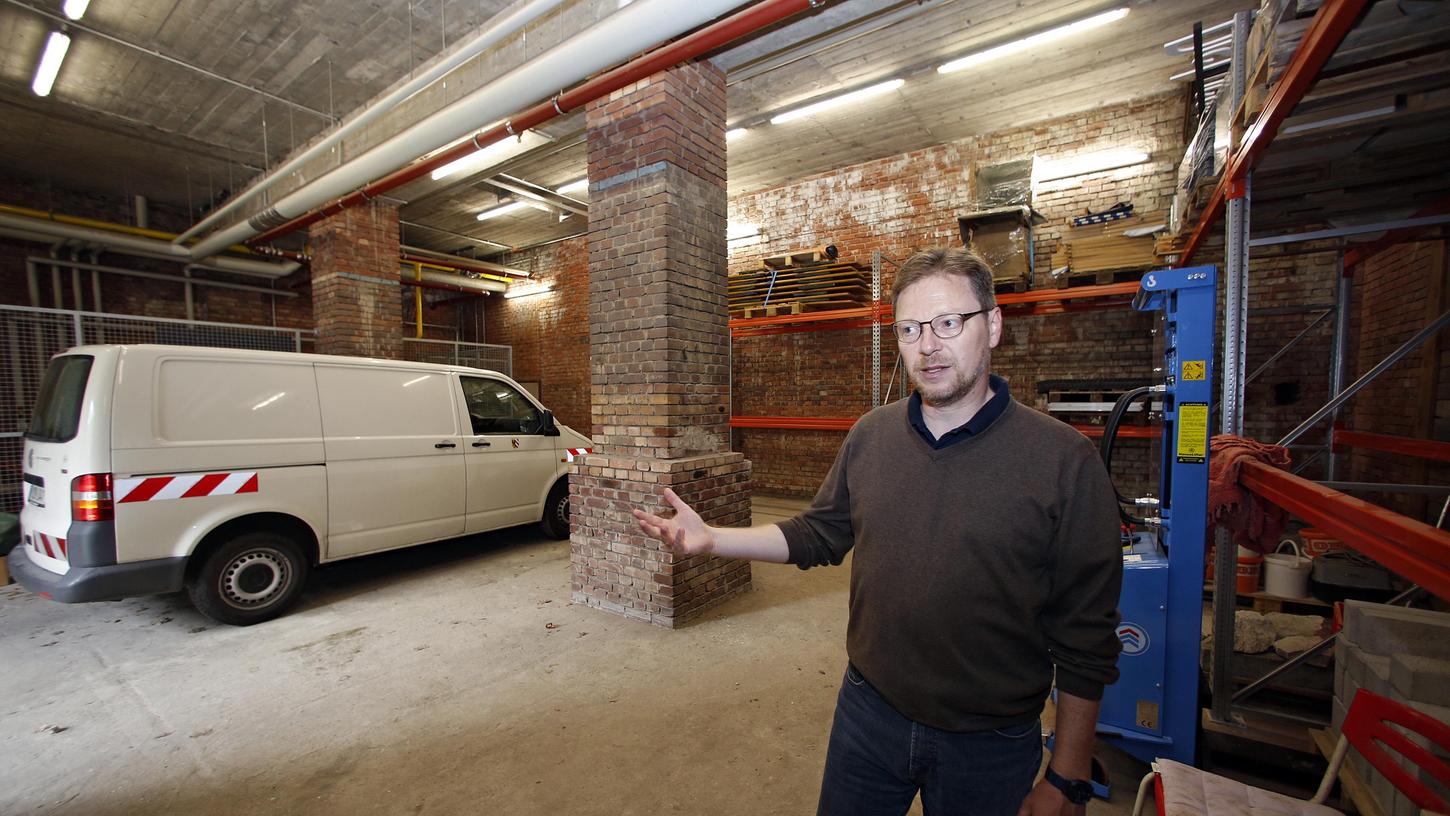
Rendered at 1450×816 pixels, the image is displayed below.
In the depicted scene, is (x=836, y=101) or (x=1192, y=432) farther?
(x=836, y=101)

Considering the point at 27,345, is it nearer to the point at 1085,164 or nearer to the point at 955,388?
the point at 955,388

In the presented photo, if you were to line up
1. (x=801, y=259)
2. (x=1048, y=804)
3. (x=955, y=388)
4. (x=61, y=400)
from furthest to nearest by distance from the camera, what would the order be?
(x=801, y=259), (x=61, y=400), (x=955, y=388), (x=1048, y=804)

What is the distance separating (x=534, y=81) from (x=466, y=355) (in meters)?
8.04

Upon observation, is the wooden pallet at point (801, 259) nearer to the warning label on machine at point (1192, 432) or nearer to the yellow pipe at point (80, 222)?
the warning label on machine at point (1192, 432)

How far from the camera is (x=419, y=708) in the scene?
2922mm

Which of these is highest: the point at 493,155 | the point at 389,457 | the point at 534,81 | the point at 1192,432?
the point at 493,155

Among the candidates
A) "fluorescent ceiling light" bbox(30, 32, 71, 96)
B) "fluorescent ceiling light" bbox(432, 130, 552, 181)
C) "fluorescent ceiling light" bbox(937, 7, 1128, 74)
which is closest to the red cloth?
"fluorescent ceiling light" bbox(937, 7, 1128, 74)

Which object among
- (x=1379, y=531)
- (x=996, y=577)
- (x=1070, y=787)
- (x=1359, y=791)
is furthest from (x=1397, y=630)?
(x=996, y=577)

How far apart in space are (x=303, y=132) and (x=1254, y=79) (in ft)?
30.7

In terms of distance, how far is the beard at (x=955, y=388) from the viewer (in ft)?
4.34

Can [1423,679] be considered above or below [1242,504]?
below

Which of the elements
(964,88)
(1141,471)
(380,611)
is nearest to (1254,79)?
(964,88)

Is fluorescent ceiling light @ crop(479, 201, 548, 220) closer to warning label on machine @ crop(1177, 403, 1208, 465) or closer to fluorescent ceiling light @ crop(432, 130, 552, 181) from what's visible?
fluorescent ceiling light @ crop(432, 130, 552, 181)

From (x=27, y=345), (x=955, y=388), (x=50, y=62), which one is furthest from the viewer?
(x=27, y=345)
